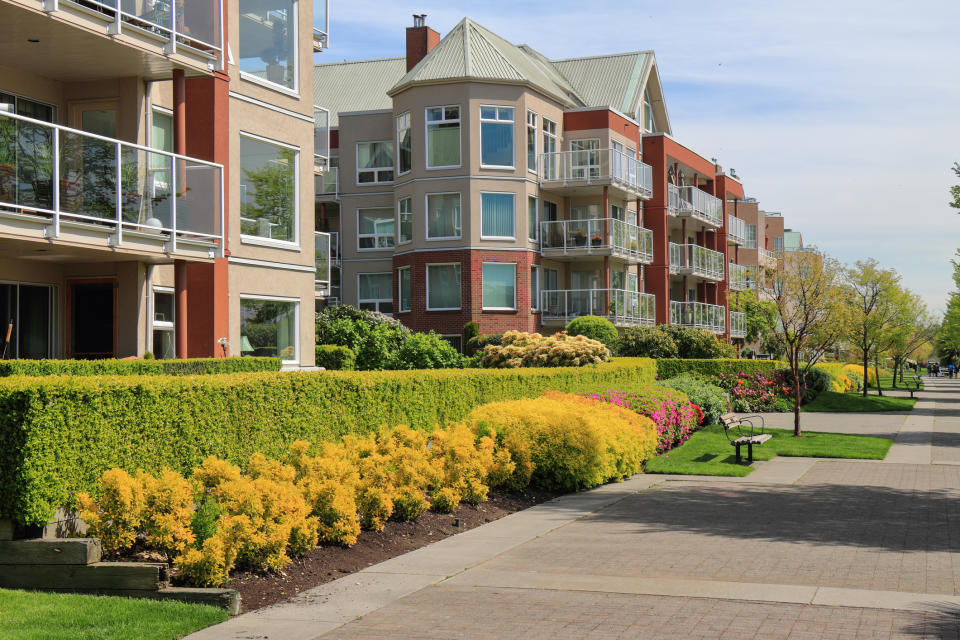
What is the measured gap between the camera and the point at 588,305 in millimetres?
39156

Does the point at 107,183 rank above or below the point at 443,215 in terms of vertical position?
below

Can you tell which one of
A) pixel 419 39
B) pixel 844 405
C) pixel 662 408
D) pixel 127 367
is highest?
pixel 419 39

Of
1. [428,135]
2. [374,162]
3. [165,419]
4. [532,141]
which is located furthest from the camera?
[374,162]

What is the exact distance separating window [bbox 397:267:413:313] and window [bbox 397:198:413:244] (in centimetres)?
123

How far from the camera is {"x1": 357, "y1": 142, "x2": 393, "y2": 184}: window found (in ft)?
140

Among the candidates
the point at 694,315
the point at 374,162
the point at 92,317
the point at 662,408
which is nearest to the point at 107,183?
the point at 92,317

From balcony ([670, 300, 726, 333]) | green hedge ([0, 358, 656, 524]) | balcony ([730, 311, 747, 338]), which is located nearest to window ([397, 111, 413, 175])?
balcony ([670, 300, 726, 333])

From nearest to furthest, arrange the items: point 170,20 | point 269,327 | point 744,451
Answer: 1. point 170,20
2. point 269,327
3. point 744,451

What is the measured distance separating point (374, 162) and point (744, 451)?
A: 87.8 ft

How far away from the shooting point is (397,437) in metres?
12.2

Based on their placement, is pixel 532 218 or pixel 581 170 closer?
pixel 532 218

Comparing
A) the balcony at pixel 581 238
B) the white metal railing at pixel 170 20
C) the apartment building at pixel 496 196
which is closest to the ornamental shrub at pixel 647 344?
the apartment building at pixel 496 196

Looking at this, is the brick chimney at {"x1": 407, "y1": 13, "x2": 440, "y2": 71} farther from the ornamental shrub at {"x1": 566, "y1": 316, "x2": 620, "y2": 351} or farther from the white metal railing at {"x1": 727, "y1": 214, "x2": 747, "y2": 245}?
the white metal railing at {"x1": 727, "y1": 214, "x2": 747, "y2": 245}

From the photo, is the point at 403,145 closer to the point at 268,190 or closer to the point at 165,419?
the point at 268,190
